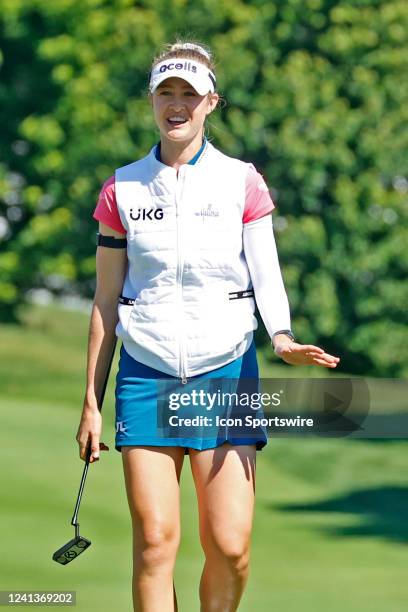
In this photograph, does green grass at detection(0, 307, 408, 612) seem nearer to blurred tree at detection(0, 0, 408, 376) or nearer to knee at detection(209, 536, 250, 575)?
knee at detection(209, 536, 250, 575)

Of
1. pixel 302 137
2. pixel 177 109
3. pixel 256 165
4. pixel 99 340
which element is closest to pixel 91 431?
pixel 99 340

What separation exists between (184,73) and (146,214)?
504 mm

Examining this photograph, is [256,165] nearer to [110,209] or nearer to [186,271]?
[110,209]

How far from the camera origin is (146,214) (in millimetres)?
5137

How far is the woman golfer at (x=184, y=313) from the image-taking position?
506 cm

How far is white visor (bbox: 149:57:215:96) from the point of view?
5.10 metres

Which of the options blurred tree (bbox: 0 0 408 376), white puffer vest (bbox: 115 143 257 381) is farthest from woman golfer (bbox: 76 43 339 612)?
blurred tree (bbox: 0 0 408 376)

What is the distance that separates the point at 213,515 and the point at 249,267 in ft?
2.86

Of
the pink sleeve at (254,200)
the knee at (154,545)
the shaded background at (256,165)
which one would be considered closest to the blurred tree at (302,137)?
the shaded background at (256,165)

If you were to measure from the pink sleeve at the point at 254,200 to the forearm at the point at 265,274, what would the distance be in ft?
0.08

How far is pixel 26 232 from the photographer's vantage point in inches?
1361

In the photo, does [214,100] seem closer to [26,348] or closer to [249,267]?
[249,267]

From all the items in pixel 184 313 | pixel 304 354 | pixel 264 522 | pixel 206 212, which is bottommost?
pixel 264 522

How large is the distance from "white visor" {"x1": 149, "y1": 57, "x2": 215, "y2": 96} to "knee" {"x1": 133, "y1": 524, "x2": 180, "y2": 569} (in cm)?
151
